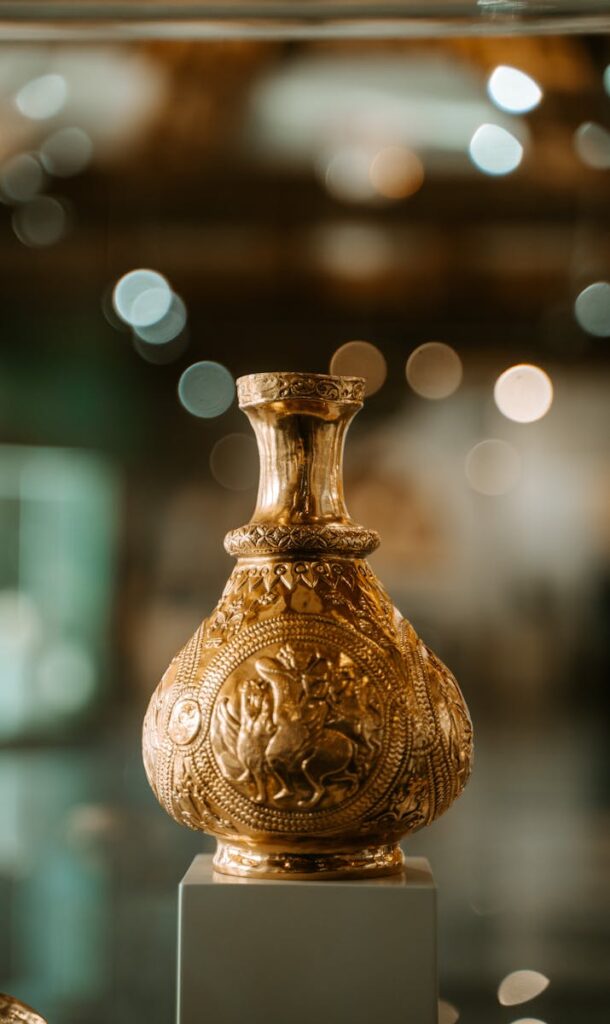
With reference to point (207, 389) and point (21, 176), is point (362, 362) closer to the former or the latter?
point (207, 389)

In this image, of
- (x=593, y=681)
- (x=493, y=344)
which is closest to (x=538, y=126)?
(x=493, y=344)

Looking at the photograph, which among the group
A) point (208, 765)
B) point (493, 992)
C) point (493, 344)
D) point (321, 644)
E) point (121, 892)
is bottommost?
point (493, 992)

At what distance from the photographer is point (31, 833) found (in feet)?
6.28

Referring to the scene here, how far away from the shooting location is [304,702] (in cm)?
112

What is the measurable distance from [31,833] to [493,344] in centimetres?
103

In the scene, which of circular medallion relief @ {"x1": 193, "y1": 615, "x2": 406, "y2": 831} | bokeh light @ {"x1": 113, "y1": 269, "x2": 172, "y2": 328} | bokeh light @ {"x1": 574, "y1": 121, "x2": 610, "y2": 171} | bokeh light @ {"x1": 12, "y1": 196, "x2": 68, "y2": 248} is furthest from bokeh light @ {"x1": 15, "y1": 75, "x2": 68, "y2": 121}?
circular medallion relief @ {"x1": 193, "y1": 615, "x2": 406, "y2": 831}

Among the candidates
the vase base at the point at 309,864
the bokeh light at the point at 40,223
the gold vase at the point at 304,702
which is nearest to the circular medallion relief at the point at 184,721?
the gold vase at the point at 304,702

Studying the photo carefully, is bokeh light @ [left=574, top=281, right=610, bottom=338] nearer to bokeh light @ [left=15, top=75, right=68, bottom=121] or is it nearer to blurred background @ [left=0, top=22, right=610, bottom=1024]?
blurred background @ [left=0, top=22, right=610, bottom=1024]

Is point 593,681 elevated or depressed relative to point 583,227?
depressed

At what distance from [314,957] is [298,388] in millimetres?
538

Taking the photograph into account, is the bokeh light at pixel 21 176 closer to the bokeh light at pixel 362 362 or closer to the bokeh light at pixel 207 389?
the bokeh light at pixel 207 389

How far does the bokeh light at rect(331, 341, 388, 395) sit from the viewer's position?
189 cm

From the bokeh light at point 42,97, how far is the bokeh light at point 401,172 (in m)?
0.52

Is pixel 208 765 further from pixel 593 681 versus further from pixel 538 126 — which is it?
pixel 538 126
